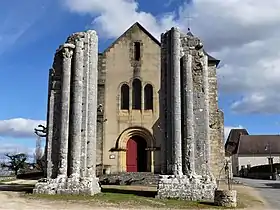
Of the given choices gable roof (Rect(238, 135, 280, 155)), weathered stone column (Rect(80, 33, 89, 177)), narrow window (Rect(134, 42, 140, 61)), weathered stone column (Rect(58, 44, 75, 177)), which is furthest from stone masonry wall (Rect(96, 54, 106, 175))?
gable roof (Rect(238, 135, 280, 155))

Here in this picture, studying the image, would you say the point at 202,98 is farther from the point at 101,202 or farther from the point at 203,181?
the point at 101,202

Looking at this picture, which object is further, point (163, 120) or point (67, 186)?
point (163, 120)

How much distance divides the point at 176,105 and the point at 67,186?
5448mm

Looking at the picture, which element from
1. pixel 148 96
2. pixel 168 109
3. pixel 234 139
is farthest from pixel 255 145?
pixel 168 109

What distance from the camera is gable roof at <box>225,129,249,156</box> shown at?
6769 centimetres

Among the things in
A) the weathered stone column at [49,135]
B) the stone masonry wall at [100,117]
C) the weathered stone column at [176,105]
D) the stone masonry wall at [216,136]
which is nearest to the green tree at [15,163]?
the stone masonry wall at [100,117]

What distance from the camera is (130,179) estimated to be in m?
23.7

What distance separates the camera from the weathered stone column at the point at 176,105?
15.2 meters

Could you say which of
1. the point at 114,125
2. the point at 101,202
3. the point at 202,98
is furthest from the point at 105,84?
the point at 101,202

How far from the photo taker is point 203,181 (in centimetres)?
1490

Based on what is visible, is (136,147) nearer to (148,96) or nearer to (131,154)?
(131,154)

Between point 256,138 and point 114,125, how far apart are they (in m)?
45.3

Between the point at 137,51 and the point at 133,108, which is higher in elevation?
the point at 137,51

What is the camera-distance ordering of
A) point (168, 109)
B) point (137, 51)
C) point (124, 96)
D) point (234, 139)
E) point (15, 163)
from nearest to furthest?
point (168, 109)
point (124, 96)
point (137, 51)
point (15, 163)
point (234, 139)
